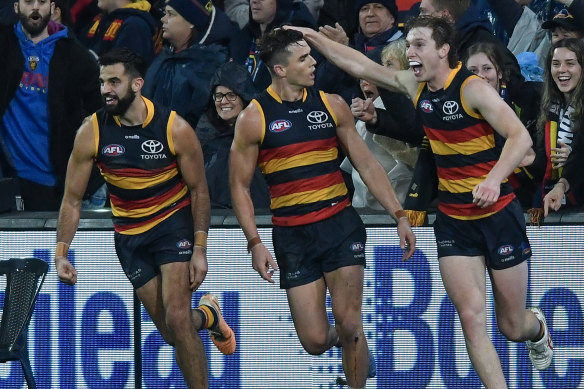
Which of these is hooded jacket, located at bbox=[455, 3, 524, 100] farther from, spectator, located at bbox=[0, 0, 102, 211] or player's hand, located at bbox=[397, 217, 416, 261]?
spectator, located at bbox=[0, 0, 102, 211]

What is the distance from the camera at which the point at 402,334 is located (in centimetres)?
1018

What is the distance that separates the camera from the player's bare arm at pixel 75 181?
30.5ft

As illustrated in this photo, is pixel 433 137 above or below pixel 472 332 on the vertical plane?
above

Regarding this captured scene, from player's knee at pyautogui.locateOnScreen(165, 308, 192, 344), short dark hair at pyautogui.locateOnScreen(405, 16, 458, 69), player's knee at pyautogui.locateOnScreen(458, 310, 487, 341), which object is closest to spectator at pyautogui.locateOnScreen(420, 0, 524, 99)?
short dark hair at pyautogui.locateOnScreen(405, 16, 458, 69)

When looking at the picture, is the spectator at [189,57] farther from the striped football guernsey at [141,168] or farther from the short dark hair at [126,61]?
the striped football guernsey at [141,168]

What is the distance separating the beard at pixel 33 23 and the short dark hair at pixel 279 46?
2.89m

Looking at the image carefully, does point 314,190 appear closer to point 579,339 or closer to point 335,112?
point 335,112

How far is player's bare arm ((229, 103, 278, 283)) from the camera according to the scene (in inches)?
362

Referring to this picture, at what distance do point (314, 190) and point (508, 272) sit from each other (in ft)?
4.80

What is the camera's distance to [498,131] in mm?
8469

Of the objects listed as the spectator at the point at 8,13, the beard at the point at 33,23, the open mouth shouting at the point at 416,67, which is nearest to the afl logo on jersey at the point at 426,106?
the open mouth shouting at the point at 416,67

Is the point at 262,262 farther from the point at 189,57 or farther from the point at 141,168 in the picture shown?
the point at 189,57

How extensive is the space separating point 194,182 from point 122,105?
735 millimetres

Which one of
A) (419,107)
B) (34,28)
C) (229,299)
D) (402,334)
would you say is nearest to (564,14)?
(419,107)
